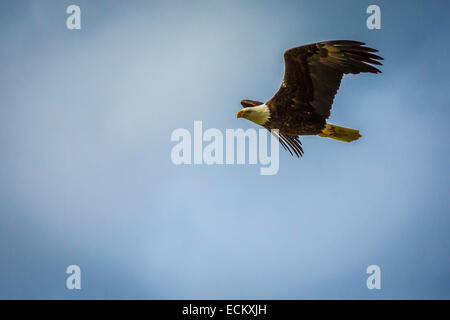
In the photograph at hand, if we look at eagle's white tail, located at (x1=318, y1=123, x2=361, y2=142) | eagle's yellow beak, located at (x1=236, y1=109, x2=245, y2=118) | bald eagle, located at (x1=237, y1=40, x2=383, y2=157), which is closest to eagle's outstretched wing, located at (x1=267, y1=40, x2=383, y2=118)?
bald eagle, located at (x1=237, y1=40, x2=383, y2=157)

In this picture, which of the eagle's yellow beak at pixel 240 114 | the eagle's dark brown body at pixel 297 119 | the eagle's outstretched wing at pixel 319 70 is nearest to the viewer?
the eagle's outstretched wing at pixel 319 70

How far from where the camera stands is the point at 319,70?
957 centimetres

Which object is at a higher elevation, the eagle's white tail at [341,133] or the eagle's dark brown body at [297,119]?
the eagle's dark brown body at [297,119]

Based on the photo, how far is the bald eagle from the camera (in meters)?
9.41

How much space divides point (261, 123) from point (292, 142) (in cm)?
142

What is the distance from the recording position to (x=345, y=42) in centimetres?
934

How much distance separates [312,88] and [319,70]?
1.19 ft

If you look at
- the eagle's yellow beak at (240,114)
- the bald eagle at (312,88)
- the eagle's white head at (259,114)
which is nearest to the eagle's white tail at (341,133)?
the bald eagle at (312,88)

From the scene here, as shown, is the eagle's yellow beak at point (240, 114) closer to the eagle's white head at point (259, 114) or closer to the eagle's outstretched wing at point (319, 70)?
the eagle's white head at point (259, 114)

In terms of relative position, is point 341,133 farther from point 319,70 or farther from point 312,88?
point 319,70

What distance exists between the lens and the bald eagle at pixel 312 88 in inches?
370
